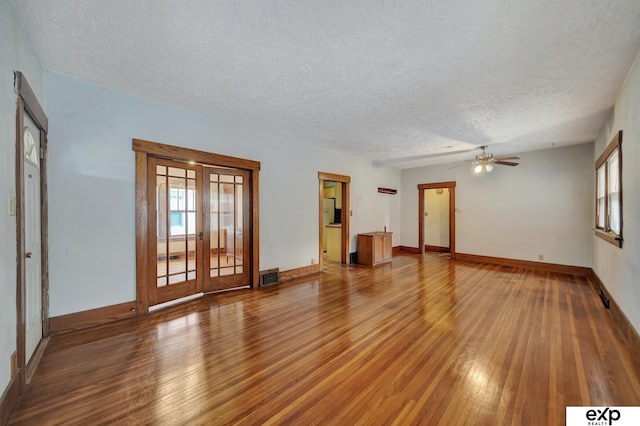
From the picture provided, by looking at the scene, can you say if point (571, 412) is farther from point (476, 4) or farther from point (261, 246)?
point (261, 246)

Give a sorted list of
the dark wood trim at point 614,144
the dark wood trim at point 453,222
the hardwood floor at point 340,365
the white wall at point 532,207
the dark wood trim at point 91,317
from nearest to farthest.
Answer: the hardwood floor at point 340,365, the dark wood trim at point 91,317, the dark wood trim at point 614,144, the white wall at point 532,207, the dark wood trim at point 453,222

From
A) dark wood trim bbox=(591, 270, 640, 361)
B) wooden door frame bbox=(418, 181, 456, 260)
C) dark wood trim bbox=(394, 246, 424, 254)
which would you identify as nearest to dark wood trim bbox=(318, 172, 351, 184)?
wooden door frame bbox=(418, 181, 456, 260)

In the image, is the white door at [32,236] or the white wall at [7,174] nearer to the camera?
the white wall at [7,174]

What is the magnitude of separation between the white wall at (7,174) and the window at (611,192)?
577cm

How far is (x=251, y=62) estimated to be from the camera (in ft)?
8.12

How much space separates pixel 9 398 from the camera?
169 cm

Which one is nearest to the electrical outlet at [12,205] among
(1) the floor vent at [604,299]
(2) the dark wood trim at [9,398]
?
(2) the dark wood trim at [9,398]

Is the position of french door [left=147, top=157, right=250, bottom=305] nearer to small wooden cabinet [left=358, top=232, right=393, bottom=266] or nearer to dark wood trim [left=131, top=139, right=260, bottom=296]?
dark wood trim [left=131, top=139, right=260, bottom=296]

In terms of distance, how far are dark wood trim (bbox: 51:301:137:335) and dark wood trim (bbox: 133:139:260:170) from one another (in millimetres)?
1924

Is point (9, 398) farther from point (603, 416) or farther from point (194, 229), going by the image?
point (603, 416)

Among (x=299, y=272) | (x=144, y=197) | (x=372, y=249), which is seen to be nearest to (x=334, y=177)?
(x=372, y=249)

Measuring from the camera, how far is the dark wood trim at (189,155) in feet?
10.9

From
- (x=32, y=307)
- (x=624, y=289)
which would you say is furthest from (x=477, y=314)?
(x=32, y=307)

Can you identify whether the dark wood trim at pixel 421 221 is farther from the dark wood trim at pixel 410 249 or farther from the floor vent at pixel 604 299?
the floor vent at pixel 604 299
